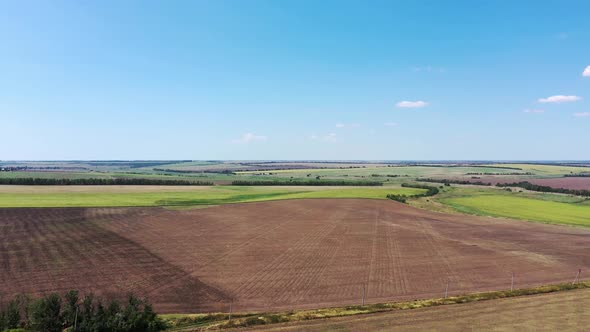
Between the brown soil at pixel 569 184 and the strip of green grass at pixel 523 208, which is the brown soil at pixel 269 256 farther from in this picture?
the brown soil at pixel 569 184

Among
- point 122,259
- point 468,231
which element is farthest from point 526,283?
point 122,259

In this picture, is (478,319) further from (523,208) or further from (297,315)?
(523,208)

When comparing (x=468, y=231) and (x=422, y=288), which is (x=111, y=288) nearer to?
(x=422, y=288)

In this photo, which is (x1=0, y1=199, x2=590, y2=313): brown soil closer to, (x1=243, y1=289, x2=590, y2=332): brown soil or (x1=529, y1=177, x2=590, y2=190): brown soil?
(x1=243, y1=289, x2=590, y2=332): brown soil

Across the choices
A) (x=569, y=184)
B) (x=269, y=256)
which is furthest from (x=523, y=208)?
(x=569, y=184)

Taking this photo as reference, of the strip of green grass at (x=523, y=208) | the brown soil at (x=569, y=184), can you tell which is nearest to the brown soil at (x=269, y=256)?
the strip of green grass at (x=523, y=208)

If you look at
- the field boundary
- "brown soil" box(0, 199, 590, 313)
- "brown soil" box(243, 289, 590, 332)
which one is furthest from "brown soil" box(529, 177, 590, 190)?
the field boundary
